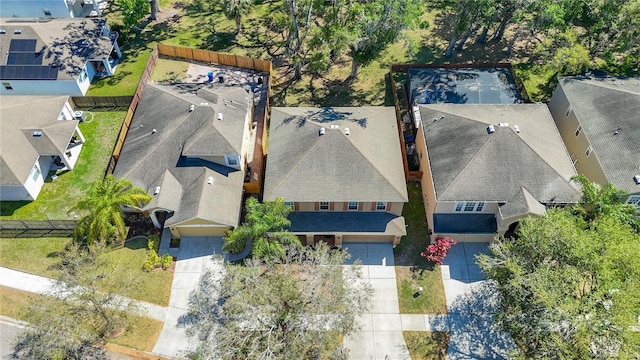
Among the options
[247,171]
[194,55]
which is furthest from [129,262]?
[194,55]

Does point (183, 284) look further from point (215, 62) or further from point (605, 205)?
point (605, 205)

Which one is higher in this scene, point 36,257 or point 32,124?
point 32,124

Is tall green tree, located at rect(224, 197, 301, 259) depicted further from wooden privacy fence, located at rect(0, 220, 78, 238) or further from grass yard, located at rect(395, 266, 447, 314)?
wooden privacy fence, located at rect(0, 220, 78, 238)

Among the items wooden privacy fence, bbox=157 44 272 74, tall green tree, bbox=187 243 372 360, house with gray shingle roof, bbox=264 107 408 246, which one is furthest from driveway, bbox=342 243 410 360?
wooden privacy fence, bbox=157 44 272 74

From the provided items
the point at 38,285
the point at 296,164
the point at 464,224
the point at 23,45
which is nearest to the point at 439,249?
the point at 464,224

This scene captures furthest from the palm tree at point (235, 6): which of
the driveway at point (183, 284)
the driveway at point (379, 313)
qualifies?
the driveway at point (379, 313)

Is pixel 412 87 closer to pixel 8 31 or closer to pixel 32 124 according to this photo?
pixel 32 124

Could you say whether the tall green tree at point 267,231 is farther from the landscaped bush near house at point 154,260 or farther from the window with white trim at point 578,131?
the window with white trim at point 578,131
